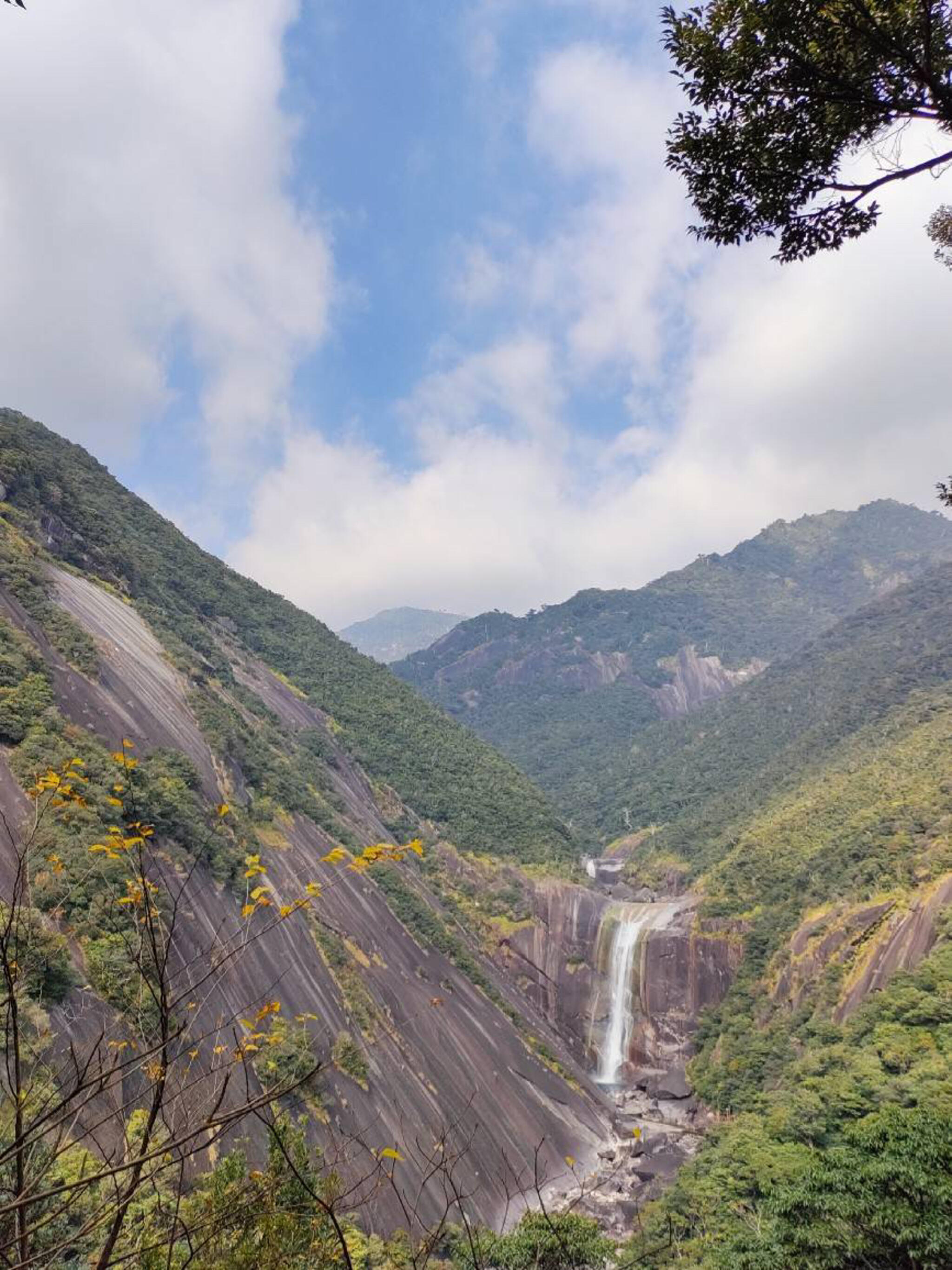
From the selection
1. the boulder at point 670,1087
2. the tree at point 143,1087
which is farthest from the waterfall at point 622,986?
the tree at point 143,1087

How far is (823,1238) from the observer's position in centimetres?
1334

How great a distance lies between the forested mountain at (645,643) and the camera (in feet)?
422

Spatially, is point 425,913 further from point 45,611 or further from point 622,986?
point 45,611

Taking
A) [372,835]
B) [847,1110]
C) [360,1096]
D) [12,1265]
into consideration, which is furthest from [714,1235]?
[372,835]

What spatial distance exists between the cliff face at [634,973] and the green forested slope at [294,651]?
753 centimetres

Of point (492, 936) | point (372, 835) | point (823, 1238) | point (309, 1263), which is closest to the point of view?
point (309, 1263)

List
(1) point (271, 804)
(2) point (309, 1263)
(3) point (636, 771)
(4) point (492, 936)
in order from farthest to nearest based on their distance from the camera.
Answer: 1. (3) point (636, 771)
2. (4) point (492, 936)
3. (1) point (271, 804)
4. (2) point (309, 1263)

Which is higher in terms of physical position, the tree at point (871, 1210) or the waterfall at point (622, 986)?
the tree at point (871, 1210)

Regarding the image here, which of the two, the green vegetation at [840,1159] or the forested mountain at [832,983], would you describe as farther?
the forested mountain at [832,983]

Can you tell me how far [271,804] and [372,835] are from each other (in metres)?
10.7

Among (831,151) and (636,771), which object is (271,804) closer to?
(831,151)

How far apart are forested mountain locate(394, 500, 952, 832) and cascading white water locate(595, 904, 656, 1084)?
53263mm

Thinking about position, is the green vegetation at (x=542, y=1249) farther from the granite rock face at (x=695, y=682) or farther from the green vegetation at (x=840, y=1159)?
the granite rock face at (x=695, y=682)

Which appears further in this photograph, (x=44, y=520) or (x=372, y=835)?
(x=372, y=835)
